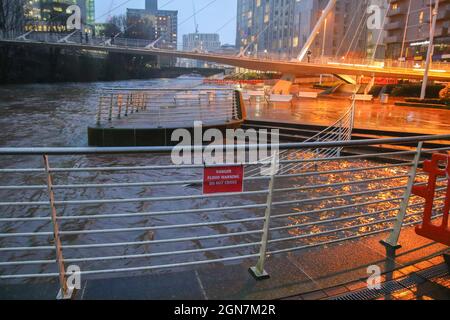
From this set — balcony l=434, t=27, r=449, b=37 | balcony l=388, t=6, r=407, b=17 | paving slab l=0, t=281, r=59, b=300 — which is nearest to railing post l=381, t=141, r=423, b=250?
paving slab l=0, t=281, r=59, b=300

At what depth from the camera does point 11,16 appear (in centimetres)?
6328

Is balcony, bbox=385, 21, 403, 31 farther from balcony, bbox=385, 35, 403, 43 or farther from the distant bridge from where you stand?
the distant bridge

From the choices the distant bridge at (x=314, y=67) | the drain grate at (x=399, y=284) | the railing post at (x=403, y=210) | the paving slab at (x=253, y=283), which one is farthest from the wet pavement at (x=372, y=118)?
the distant bridge at (x=314, y=67)

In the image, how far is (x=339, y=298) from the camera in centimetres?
319

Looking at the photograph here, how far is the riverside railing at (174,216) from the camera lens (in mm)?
3209

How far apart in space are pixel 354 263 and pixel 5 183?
26.1ft

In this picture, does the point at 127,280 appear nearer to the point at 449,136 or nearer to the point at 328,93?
the point at 449,136

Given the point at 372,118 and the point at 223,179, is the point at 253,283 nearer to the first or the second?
the point at 223,179

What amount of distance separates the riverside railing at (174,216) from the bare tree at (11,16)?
5837cm

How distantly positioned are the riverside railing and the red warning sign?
126 millimetres

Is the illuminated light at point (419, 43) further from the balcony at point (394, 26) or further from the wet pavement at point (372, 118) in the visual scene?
the wet pavement at point (372, 118)

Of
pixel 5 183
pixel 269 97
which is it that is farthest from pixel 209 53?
pixel 5 183

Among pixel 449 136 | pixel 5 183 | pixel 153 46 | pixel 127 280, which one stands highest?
pixel 153 46

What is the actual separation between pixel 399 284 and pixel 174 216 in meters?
4.30
